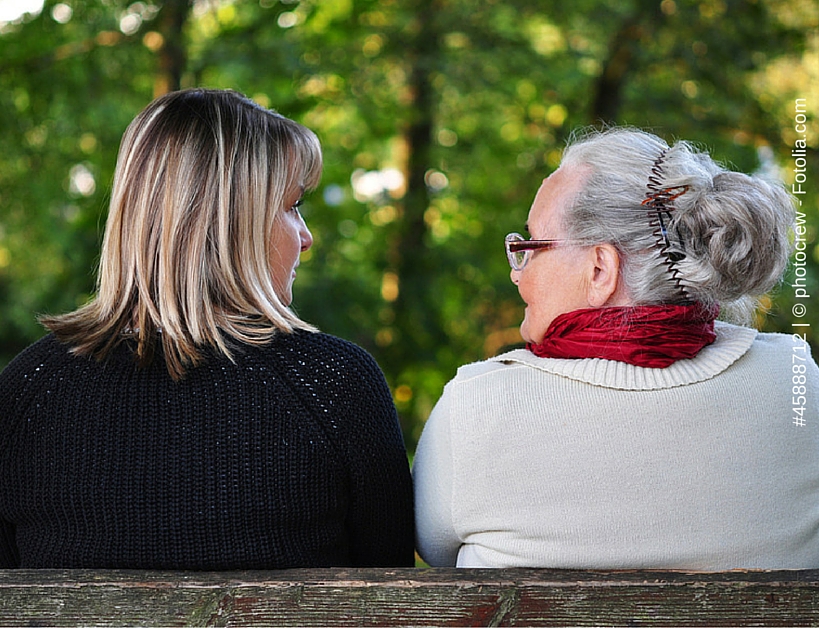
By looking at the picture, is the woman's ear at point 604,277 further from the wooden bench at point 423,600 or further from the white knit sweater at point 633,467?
the wooden bench at point 423,600

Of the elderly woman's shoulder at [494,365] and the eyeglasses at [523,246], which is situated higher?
the eyeglasses at [523,246]

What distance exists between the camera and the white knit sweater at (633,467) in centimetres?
160

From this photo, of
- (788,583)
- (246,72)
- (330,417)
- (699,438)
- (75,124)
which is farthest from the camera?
(75,124)

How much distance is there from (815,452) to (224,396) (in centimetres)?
106

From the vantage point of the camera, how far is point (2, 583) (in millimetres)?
1339

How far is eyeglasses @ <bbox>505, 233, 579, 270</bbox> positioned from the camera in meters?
1.97

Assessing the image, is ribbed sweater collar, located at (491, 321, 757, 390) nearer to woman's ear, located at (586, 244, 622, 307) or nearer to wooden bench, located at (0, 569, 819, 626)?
woman's ear, located at (586, 244, 622, 307)

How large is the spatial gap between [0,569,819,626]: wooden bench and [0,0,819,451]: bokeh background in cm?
342

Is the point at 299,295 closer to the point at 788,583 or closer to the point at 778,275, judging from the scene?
the point at 778,275

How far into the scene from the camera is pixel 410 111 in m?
6.06

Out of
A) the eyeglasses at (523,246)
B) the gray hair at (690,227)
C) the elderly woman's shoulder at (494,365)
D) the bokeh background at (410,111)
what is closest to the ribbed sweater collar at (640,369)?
the elderly woman's shoulder at (494,365)

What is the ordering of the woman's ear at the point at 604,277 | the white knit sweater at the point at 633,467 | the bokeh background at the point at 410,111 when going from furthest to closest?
the bokeh background at the point at 410,111 < the woman's ear at the point at 604,277 < the white knit sweater at the point at 633,467

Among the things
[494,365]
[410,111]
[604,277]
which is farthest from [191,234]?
[410,111]

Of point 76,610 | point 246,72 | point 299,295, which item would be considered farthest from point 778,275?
point 299,295
